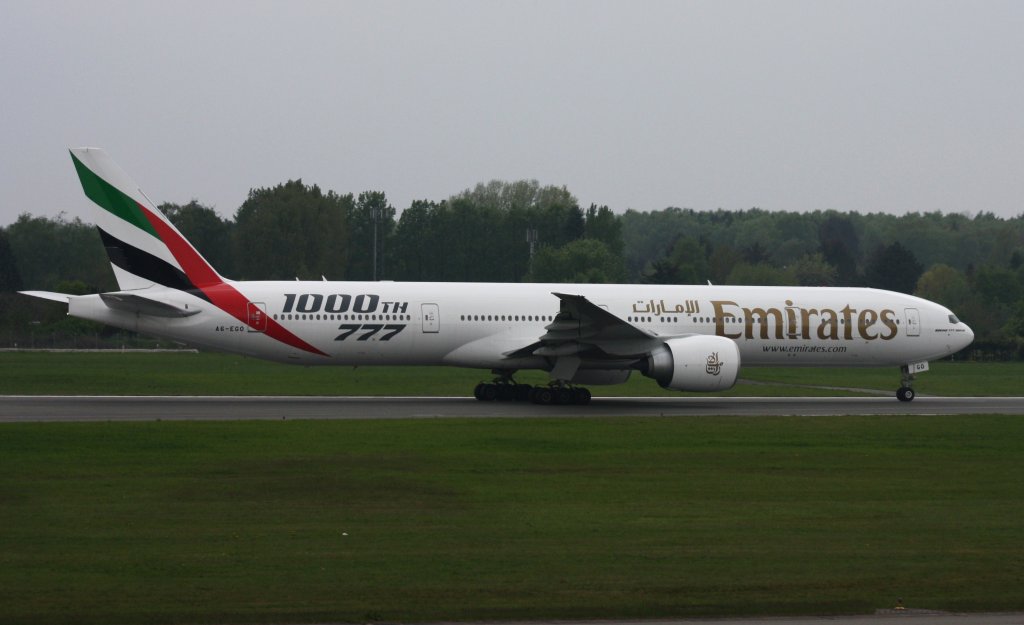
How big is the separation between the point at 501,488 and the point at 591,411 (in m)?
11.9

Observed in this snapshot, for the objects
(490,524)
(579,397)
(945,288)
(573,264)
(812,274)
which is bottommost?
(490,524)

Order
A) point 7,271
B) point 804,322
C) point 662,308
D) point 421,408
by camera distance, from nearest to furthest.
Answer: point 421,408 → point 662,308 → point 804,322 → point 7,271

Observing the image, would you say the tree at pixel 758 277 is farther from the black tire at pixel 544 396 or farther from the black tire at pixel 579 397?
the black tire at pixel 544 396

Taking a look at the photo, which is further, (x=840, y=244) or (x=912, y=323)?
(x=840, y=244)

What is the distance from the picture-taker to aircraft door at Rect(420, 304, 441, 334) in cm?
2959

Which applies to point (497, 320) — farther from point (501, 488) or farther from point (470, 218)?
point (470, 218)

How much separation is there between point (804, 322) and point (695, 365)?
5.17 metres

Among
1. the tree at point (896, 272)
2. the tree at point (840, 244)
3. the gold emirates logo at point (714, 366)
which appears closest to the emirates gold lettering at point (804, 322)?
the gold emirates logo at point (714, 366)

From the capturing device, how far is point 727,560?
11648mm

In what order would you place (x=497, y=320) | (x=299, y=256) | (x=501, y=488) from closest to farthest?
(x=501, y=488) → (x=497, y=320) → (x=299, y=256)

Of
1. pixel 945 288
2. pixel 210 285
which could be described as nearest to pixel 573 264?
pixel 945 288

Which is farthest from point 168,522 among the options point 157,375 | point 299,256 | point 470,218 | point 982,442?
point 470,218

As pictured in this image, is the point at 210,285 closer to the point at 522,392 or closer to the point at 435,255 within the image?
the point at 522,392

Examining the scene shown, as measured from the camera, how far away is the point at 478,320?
2998 centimetres
